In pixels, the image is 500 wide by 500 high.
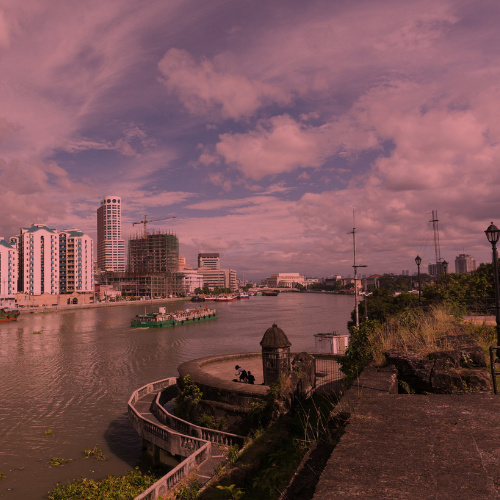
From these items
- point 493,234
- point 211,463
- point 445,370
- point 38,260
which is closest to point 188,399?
point 211,463

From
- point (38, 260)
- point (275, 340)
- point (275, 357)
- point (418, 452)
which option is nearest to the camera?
point (418, 452)

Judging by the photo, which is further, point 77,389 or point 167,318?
point 167,318

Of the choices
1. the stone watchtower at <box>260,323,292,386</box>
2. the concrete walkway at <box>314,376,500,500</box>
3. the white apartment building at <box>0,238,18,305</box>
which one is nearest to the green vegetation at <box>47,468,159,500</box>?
the stone watchtower at <box>260,323,292,386</box>

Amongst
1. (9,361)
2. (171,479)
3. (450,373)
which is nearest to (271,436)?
(171,479)

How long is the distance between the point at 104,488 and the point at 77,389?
18046mm

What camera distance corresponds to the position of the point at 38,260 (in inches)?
5167

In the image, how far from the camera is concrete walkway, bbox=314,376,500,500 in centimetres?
327

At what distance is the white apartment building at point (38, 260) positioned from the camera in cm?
13000

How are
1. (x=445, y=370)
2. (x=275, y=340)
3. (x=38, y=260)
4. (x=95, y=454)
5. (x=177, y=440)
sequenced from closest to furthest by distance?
(x=445, y=370) → (x=177, y=440) → (x=275, y=340) → (x=95, y=454) → (x=38, y=260)

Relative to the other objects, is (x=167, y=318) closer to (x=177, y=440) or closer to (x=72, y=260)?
(x=177, y=440)

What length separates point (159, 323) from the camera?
3167 inches

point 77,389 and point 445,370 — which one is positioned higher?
point 445,370

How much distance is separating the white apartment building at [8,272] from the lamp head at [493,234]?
13310cm

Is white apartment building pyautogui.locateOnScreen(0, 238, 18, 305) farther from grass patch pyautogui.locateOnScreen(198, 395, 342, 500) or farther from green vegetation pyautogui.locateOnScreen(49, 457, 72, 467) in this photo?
grass patch pyautogui.locateOnScreen(198, 395, 342, 500)
